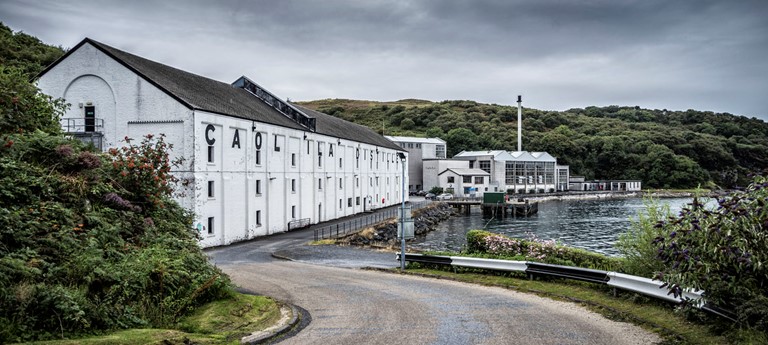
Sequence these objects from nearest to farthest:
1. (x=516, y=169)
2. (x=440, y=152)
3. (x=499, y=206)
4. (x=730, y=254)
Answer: (x=730, y=254), (x=499, y=206), (x=516, y=169), (x=440, y=152)

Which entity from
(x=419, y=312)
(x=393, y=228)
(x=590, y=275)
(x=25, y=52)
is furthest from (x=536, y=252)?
(x=25, y=52)

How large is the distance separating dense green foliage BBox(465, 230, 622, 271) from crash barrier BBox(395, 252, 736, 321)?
3.90 ft

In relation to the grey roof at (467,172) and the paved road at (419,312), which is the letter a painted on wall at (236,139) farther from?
the grey roof at (467,172)

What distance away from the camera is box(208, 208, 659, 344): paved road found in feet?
36.7

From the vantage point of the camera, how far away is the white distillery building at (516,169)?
388 feet

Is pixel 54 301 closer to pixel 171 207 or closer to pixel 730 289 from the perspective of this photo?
pixel 171 207

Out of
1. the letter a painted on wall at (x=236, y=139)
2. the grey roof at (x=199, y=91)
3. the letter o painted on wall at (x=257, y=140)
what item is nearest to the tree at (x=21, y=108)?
the grey roof at (x=199, y=91)

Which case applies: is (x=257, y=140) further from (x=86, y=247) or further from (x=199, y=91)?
(x=86, y=247)

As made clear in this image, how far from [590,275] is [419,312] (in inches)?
209

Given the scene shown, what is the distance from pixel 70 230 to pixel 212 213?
81.2 feet

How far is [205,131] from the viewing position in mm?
35781

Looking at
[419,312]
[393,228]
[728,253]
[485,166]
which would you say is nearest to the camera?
[728,253]

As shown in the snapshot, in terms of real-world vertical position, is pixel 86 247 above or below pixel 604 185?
above

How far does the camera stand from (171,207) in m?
16.5
